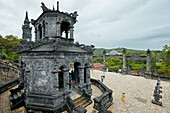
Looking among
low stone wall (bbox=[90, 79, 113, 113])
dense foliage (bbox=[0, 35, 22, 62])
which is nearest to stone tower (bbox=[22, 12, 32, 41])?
low stone wall (bbox=[90, 79, 113, 113])

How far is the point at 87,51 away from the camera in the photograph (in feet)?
35.2

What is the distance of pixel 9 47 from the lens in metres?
38.6

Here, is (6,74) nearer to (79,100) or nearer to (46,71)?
(46,71)

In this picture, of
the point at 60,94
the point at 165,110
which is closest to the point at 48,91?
the point at 60,94

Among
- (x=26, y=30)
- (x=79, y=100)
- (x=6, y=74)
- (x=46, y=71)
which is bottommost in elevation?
(x=79, y=100)

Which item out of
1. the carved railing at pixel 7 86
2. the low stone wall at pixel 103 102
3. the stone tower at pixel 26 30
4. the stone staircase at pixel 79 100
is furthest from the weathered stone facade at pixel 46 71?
the carved railing at pixel 7 86

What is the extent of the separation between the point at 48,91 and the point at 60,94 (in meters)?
1.14

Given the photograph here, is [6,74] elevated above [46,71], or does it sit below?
below

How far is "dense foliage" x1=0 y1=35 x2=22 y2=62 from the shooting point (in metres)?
32.2

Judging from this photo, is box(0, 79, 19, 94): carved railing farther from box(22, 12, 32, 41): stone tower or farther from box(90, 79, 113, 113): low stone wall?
box(90, 79, 113, 113): low stone wall

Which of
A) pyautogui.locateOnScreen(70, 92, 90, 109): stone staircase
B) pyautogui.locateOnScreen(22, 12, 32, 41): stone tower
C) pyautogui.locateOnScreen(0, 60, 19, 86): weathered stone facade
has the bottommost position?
pyautogui.locateOnScreen(70, 92, 90, 109): stone staircase

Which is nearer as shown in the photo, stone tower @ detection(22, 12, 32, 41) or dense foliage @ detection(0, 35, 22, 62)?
stone tower @ detection(22, 12, 32, 41)

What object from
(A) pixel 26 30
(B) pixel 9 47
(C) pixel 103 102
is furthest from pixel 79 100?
(B) pixel 9 47

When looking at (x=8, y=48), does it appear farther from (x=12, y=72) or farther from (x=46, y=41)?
(x=46, y=41)
